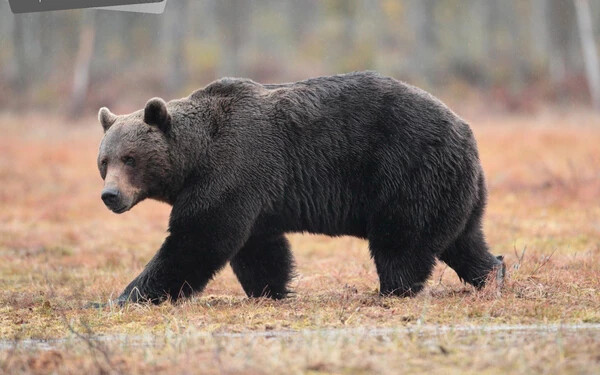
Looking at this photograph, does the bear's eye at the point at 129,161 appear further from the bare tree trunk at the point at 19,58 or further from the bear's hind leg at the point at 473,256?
the bare tree trunk at the point at 19,58

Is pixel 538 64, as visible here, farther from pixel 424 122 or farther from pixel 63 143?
pixel 424 122

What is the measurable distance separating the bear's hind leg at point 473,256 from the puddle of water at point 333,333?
74.0 inches

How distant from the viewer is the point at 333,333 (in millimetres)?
5957

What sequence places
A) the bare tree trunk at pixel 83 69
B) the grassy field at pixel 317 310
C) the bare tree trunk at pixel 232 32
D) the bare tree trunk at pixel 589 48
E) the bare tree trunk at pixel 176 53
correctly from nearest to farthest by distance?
the grassy field at pixel 317 310
the bare tree trunk at pixel 589 48
the bare tree trunk at pixel 83 69
the bare tree trunk at pixel 176 53
the bare tree trunk at pixel 232 32

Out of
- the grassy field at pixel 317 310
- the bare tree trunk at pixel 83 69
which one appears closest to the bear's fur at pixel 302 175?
the grassy field at pixel 317 310

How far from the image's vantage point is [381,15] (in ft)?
172

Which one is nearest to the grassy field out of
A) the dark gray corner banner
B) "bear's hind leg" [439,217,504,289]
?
"bear's hind leg" [439,217,504,289]

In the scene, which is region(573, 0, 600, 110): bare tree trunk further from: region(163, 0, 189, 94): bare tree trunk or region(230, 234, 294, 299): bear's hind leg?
region(230, 234, 294, 299): bear's hind leg

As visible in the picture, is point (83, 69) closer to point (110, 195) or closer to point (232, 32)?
point (232, 32)

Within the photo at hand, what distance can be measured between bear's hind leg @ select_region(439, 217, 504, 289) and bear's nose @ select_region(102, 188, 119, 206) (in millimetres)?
2959

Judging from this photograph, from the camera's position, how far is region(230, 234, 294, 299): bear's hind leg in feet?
27.1

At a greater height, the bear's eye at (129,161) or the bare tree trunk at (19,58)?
the bear's eye at (129,161)

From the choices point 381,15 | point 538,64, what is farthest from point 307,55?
point 538,64

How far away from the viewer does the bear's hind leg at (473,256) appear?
815cm
